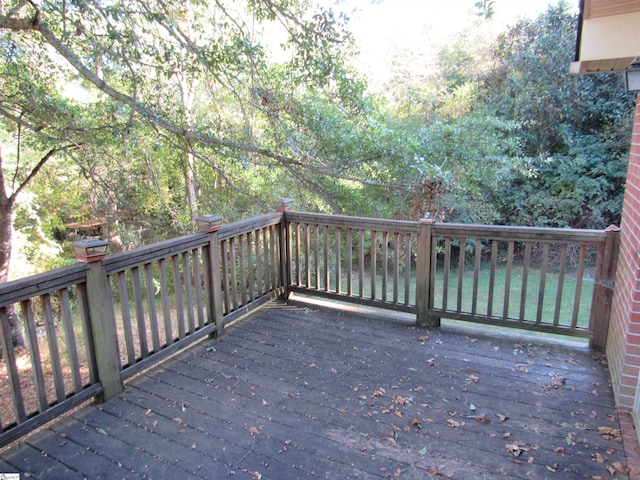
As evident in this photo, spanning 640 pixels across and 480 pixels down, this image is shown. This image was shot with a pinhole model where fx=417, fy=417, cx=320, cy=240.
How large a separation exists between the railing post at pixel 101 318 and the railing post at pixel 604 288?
341 centimetres

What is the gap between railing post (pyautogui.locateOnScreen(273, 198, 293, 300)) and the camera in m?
4.33

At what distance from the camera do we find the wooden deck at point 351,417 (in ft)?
6.80

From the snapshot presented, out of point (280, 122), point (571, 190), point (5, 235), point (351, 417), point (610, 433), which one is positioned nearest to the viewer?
point (610, 433)

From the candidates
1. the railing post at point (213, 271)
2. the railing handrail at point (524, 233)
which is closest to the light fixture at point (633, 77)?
the railing handrail at point (524, 233)

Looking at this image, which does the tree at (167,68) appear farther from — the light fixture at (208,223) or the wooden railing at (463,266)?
the wooden railing at (463,266)

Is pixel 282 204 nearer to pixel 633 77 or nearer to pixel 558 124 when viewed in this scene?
pixel 633 77

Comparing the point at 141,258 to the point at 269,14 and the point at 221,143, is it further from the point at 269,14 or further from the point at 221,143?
the point at 269,14

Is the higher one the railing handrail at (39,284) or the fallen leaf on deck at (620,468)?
the railing handrail at (39,284)

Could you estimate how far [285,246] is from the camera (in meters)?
4.41

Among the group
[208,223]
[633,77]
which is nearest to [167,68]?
[208,223]

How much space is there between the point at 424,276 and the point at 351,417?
158 cm

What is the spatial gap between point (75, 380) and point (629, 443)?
123 inches

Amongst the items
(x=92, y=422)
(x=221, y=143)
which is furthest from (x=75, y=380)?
(x=221, y=143)

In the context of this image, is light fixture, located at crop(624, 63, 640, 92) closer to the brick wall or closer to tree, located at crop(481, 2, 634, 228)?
the brick wall
